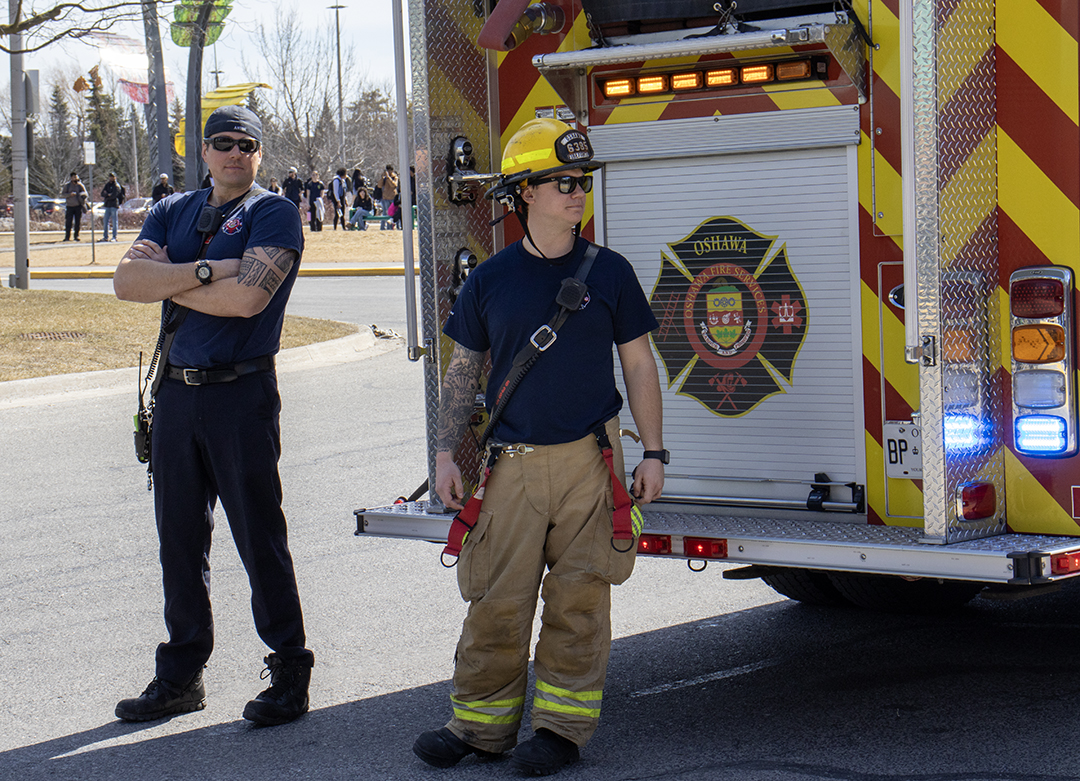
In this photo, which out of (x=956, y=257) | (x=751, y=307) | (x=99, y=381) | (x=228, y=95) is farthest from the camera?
(x=228, y=95)

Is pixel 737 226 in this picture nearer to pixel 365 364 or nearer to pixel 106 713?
pixel 106 713

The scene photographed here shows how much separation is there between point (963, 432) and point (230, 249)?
2.39 metres

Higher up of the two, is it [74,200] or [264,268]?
[74,200]

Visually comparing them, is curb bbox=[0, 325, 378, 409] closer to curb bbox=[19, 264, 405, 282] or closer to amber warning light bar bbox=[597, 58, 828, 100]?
amber warning light bar bbox=[597, 58, 828, 100]

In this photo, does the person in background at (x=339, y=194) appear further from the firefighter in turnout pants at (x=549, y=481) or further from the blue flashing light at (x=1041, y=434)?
the blue flashing light at (x=1041, y=434)

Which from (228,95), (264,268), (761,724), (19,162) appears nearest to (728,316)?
(761,724)

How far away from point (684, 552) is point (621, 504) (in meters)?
0.45

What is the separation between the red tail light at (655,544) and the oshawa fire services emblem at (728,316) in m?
0.62

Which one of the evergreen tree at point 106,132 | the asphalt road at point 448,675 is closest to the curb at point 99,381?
the asphalt road at point 448,675

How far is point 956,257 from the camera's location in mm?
3824

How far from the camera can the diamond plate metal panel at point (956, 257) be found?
3.73 meters

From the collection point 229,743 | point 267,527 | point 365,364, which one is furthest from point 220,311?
point 365,364

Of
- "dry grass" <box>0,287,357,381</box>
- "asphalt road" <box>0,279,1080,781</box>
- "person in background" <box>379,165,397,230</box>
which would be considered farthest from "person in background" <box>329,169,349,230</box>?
"asphalt road" <box>0,279,1080,781</box>

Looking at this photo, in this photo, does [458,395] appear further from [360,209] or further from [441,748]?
[360,209]
